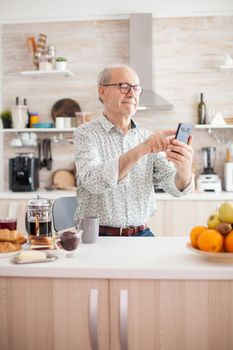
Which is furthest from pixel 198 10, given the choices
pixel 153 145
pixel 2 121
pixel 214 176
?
pixel 153 145

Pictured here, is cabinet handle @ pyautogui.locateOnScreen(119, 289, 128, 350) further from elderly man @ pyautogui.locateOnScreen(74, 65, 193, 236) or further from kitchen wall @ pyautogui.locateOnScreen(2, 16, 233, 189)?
kitchen wall @ pyautogui.locateOnScreen(2, 16, 233, 189)

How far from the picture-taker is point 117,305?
1.59 m

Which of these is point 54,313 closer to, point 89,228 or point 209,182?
point 89,228

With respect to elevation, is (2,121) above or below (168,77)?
below

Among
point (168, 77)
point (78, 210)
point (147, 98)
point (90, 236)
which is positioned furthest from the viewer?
point (168, 77)

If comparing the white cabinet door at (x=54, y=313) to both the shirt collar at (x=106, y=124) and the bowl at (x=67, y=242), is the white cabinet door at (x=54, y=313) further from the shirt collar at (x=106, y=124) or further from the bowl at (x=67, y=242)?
the shirt collar at (x=106, y=124)

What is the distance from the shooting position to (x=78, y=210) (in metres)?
2.39

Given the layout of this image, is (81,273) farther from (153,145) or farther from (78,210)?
(78,210)

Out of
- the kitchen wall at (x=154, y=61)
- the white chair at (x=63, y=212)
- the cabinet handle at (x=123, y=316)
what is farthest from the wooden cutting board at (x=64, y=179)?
the cabinet handle at (x=123, y=316)

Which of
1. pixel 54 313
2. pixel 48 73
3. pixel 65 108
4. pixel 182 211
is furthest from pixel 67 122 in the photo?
pixel 54 313

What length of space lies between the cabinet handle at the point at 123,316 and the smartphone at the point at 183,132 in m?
0.70

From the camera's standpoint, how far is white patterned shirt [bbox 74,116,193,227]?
7.42ft

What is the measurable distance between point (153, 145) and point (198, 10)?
3069 mm

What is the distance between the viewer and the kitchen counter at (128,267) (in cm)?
154
